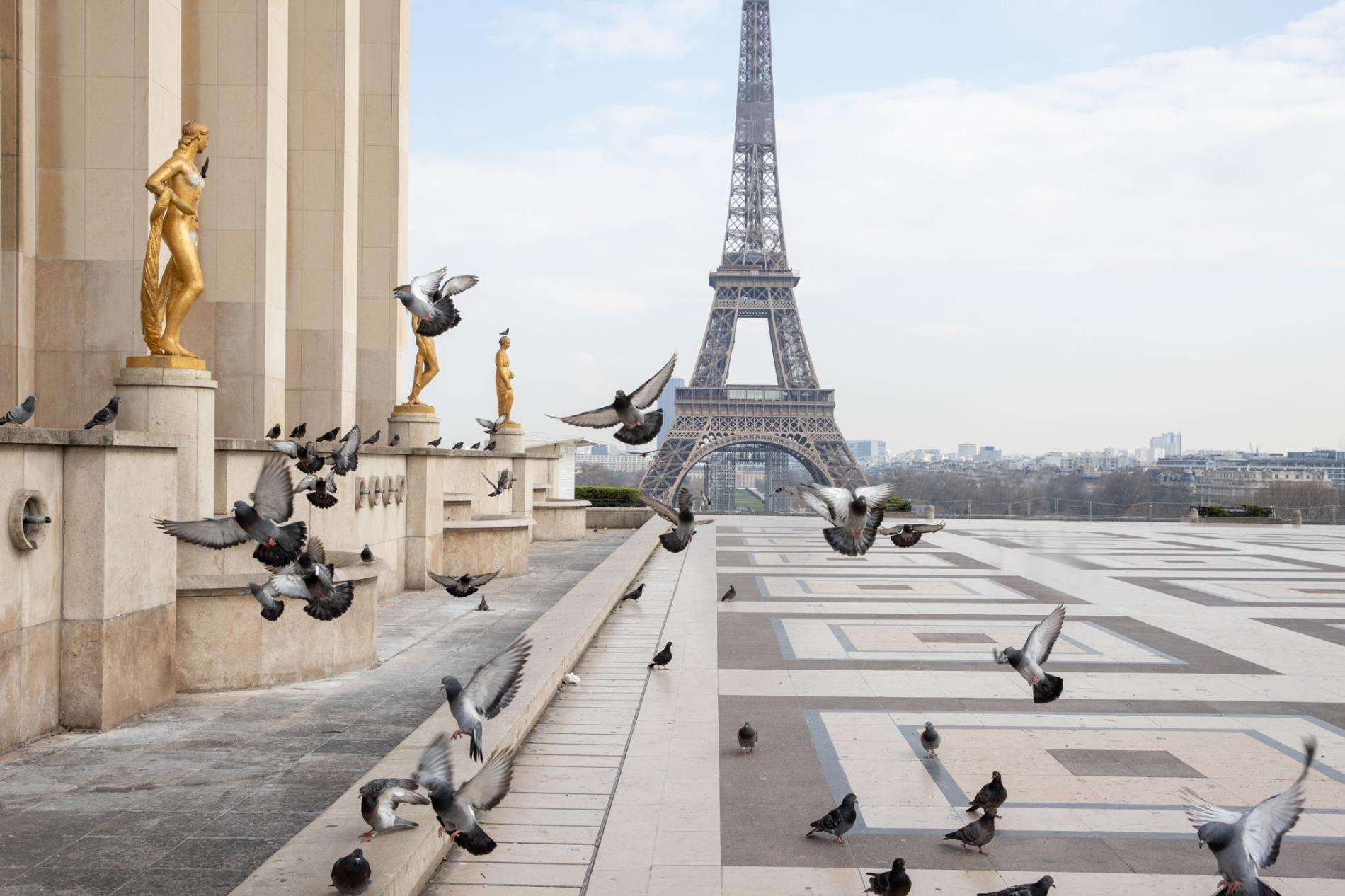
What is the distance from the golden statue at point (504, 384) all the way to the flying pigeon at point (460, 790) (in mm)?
22964

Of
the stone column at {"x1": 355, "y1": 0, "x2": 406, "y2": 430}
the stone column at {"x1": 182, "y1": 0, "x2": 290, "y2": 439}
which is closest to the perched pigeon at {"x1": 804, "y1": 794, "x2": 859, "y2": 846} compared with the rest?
the stone column at {"x1": 182, "y1": 0, "x2": 290, "y2": 439}

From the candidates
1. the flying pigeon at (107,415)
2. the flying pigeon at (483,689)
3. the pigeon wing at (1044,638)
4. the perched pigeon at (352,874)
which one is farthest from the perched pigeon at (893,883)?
the flying pigeon at (107,415)

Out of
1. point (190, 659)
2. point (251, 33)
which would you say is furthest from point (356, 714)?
point (251, 33)

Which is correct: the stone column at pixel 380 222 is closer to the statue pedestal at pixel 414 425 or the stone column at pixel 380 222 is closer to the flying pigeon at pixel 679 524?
the statue pedestal at pixel 414 425

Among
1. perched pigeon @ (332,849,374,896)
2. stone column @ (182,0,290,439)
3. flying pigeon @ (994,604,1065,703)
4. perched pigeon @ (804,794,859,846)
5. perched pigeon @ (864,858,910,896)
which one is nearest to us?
perched pigeon @ (332,849,374,896)

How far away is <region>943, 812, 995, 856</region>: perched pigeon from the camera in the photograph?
6449mm

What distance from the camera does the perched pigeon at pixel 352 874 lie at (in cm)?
492

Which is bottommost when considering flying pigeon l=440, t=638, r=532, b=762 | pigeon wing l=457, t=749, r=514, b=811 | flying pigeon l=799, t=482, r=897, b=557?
pigeon wing l=457, t=749, r=514, b=811

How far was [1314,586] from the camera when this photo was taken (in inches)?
822

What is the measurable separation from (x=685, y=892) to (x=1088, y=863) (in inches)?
89.1

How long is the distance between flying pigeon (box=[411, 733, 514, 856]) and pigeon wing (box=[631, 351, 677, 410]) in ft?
9.40

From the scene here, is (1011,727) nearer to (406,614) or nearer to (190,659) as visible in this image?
(190,659)

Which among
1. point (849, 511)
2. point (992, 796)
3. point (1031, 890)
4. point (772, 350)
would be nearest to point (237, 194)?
point (849, 511)

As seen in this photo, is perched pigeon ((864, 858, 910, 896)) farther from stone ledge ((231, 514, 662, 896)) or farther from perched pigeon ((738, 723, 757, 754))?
perched pigeon ((738, 723, 757, 754))
